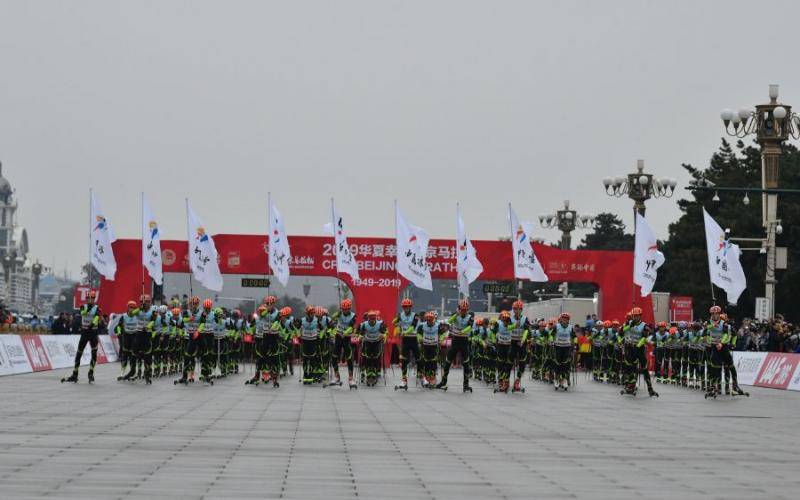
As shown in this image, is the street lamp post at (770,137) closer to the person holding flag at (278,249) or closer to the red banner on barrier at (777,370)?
the red banner on barrier at (777,370)

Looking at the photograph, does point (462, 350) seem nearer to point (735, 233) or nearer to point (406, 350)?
point (406, 350)

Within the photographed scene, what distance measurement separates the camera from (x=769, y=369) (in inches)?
1556

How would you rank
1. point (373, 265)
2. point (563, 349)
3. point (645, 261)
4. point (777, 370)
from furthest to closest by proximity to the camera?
1. point (373, 265)
2. point (645, 261)
3. point (777, 370)
4. point (563, 349)

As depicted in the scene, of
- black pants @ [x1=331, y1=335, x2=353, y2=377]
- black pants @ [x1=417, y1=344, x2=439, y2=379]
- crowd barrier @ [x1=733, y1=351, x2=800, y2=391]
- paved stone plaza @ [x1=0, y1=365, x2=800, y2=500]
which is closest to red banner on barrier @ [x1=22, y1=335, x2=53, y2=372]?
paved stone plaza @ [x1=0, y1=365, x2=800, y2=500]

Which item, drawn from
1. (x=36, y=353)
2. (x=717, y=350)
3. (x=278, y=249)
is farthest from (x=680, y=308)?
(x=36, y=353)

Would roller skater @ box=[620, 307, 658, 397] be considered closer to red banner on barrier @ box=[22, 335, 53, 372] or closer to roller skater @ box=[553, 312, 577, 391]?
roller skater @ box=[553, 312, 577, 391]

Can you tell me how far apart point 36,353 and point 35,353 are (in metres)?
0.16

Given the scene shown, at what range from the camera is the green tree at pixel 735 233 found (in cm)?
8212

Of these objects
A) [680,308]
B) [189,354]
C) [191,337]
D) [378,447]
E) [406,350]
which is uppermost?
[680,308]

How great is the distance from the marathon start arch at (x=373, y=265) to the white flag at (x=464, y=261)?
5.20 m

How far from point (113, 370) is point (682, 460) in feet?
89.3

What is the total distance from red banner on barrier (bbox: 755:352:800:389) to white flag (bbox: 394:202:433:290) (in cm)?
1104

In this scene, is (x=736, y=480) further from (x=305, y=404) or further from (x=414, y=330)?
(x=414, y=330)

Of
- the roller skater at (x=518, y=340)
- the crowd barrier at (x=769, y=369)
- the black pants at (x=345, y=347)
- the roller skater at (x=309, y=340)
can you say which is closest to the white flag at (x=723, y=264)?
the crowd barrier at (x=769, y=369)
